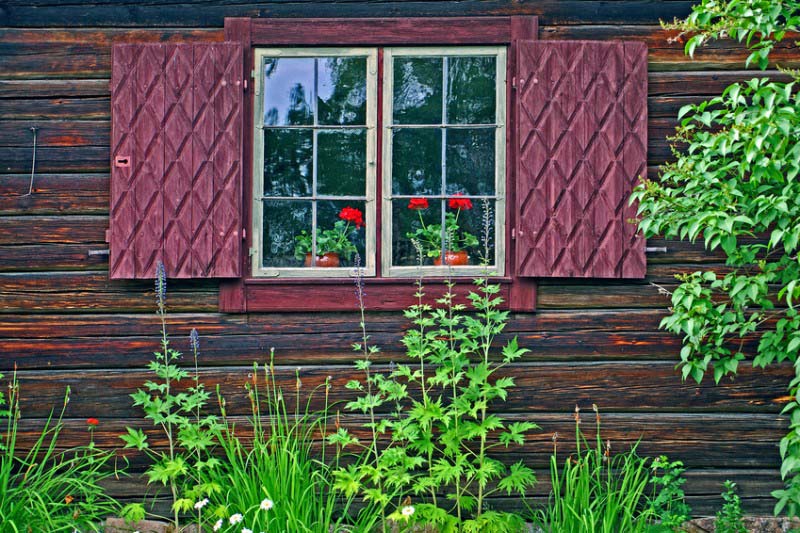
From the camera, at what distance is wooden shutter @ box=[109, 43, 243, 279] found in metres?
4.17

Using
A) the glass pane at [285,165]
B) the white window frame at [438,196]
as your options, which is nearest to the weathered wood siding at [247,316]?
the white window frame at [438,196]

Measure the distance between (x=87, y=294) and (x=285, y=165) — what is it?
132cm

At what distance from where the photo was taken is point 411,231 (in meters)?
4.34

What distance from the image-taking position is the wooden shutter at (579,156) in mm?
4168

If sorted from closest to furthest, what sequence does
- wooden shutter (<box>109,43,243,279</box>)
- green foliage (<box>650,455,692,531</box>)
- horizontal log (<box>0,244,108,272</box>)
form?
1. green foliage (<box>650,455,692,531</box>)
2. wooden shutter (<box>109,43,243,279</box>)
3. horizontal log (<box>0,244,108,272</box>)

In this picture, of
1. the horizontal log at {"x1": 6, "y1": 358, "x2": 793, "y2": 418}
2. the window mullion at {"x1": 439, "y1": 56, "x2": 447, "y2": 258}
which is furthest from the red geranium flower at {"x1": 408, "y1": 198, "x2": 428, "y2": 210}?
the horizontal log at {"x1": 6, "y1": 358, "x2": 793, "y2": 418}

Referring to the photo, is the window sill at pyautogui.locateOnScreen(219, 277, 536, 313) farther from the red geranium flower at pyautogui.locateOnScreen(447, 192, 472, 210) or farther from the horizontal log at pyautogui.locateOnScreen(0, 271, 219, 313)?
the red geranium flower at pyautogui.locateOnScreen(447, 192, 472, 210)

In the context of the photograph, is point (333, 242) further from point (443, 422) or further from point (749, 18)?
point (749, 18)

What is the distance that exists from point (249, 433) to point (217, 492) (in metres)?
0.37

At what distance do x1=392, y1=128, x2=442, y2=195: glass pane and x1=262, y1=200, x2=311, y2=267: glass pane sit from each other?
0.55 meters

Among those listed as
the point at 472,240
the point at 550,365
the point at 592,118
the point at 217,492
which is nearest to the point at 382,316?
the point at 472,240

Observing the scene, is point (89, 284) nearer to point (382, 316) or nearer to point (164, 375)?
point (164, 375)

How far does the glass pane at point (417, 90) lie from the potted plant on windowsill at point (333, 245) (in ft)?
2.06

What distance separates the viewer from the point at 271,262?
4.34 m
